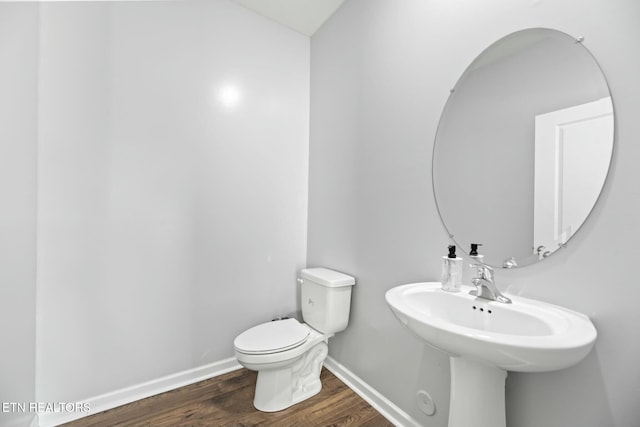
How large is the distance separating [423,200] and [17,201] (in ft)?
6.23

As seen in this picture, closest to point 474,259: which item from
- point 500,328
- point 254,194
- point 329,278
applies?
point 500,328

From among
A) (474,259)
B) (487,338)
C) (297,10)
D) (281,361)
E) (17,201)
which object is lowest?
(281,361)

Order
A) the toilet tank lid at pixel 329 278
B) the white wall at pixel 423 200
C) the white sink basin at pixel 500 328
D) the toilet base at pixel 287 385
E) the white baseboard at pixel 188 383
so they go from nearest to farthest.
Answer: the white sink basin at pixel 500 328 < the white wall at pixel 423 200 < the white baseboard at pixel 188 383 < the toilet base at pixel 287 385 < the toilet tank lid at pixel 329 278

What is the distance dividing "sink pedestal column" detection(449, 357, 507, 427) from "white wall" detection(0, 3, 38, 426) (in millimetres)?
1847

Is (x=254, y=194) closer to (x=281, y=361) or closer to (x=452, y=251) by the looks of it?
(x=281, y=361)

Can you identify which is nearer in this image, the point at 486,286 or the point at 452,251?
the point at 486,286

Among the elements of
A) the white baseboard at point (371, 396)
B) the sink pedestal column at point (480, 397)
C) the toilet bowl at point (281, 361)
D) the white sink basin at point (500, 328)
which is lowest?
the white baseboard at point (371, 396)

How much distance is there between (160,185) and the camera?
1.65m

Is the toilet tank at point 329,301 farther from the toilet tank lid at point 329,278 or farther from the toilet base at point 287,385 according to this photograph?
the toilet base at point 287,385

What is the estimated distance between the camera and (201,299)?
5.85 ft

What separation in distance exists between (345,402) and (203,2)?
2733 millimetres

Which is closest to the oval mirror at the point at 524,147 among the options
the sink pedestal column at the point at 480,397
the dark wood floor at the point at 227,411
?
the sink pedestal column at the point at 480,397

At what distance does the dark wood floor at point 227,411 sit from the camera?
140 centimetres

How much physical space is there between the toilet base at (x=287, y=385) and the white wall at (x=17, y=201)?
1.10 metres
